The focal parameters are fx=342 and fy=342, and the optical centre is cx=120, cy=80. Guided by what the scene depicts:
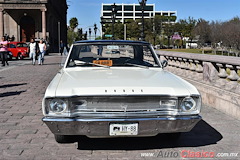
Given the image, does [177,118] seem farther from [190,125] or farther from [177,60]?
[177,60]

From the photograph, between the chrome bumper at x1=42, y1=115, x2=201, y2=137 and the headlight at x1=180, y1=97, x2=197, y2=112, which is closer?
the chrome bumper at x1=42, y1=115, x2=201, y2=137

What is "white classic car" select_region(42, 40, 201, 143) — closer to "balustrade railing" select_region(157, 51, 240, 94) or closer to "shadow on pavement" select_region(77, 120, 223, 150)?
"shadow on pavement" select_region(77, 120, 223, 150)

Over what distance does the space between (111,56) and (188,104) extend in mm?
2121

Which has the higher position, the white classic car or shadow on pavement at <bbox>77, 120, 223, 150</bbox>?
the white classic car

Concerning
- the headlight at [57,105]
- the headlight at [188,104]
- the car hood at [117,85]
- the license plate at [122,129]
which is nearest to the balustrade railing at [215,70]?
the car hood at [117,85]

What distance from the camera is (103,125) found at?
14.1 feet

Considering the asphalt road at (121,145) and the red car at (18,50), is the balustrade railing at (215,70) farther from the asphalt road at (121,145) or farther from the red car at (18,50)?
the red car at (18,50)

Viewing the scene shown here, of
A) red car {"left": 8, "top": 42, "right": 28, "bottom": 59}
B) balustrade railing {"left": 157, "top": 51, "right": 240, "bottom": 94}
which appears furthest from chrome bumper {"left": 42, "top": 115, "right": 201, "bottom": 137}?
red car {"left": 8, "top": 42, "right": 28, "bottom": 59}

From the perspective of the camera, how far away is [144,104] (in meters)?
4.43

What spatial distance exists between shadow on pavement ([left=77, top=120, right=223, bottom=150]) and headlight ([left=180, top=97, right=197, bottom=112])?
2.53 feet

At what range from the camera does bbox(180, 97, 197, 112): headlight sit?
450 centimetres

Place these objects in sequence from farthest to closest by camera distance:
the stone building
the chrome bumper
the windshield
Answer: the stone building
the windshield
the chrome bumper

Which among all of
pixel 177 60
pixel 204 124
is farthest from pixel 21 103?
pixel 177 60

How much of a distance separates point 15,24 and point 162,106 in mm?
57418
